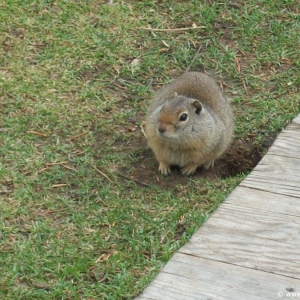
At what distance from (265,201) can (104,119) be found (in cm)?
251

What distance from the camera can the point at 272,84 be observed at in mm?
5539

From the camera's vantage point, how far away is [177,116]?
4.64 meters

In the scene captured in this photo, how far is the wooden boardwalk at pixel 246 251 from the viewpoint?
7.71 ft

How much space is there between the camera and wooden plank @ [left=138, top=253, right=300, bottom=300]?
91.7 inches

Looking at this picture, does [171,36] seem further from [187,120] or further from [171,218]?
[171,218]

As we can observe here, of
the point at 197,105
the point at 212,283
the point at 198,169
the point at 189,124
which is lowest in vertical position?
the point at 198,169

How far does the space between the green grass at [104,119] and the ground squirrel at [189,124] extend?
198 millimetres

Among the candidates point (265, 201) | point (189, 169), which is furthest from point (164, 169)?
point (265, 201)

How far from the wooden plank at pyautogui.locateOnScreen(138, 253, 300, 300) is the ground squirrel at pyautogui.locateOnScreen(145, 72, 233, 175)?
2190 mm

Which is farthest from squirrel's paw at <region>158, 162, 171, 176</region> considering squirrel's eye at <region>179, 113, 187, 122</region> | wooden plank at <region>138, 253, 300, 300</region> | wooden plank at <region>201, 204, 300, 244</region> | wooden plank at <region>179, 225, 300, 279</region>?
wooden plank at <region>138, 253, 300, 300</region>

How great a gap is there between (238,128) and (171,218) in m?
1.29

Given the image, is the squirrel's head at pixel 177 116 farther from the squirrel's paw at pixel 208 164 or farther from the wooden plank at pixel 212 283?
the wooden plank at pixel 212 283

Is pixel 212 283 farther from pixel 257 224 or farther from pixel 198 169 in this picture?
pixel 198 169

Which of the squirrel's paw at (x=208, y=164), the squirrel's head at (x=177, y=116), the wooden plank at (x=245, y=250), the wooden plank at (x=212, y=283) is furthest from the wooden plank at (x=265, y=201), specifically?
the squirrel's paw at (x=208, y=164)
